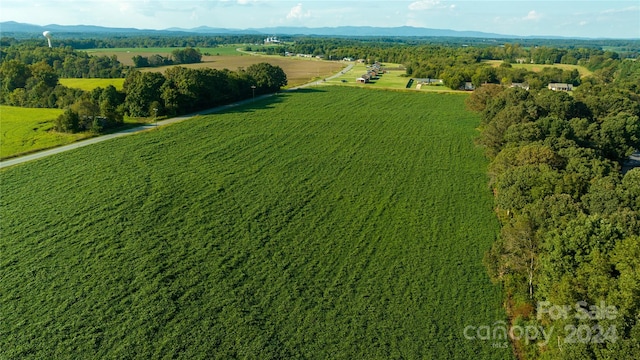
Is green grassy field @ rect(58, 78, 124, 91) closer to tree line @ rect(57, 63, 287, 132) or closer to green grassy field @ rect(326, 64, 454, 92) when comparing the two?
tree line @ rect(57, 63, 287, 132)

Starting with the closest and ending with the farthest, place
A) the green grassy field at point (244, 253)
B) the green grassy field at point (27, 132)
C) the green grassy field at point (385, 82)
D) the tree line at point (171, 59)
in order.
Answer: the green grassy field at point (244, 253) < the green grassy field at point (27, 132) < the green grassy field at point (385, 82) < the tree line at point (171, 59)

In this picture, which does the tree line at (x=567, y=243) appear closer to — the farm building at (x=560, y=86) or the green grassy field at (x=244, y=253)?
the green grassy field at (x=244, y=253)

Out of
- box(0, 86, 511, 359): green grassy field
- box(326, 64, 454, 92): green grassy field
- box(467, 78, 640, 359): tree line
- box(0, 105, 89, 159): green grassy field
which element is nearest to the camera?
box(467, 78, 640, 359): tree line

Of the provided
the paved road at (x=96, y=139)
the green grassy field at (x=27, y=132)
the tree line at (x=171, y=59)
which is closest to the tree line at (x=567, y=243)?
the paved road at (x=96, y=139)

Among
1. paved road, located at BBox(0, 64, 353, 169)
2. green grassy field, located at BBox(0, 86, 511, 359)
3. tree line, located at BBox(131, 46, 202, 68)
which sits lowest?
green grassy field, located at BBox(0, 86, 511, 359)

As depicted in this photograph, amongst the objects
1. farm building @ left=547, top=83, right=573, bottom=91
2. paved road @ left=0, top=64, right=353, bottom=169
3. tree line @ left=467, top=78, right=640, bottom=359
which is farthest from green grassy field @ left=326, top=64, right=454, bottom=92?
tree line @ left=467, top=78, right=640, bottom=359

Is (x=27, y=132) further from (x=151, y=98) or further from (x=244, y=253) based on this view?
(x=244, y=253)

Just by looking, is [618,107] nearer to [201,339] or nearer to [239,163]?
[239,163]
